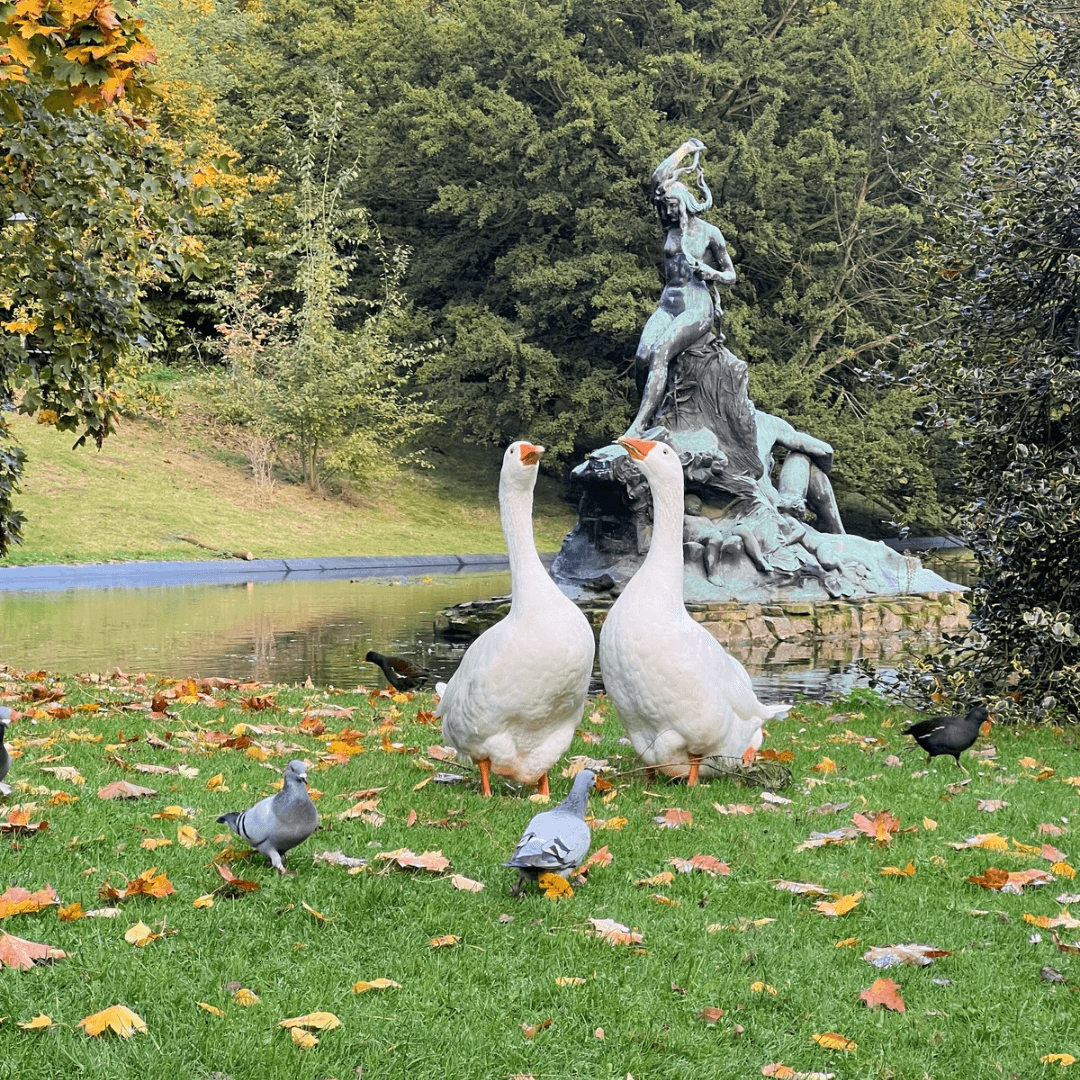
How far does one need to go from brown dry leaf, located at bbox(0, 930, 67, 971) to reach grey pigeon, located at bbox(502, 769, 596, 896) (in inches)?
52.0

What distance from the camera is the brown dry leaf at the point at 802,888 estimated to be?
4.11m

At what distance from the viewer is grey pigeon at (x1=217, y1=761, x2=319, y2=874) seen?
3977mm

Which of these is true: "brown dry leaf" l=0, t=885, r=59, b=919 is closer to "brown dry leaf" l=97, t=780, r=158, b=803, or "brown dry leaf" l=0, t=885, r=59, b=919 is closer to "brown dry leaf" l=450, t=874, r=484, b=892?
"brown dry leaf" l=450, t=874, r=484, b=892

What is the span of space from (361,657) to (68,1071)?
9.89 m

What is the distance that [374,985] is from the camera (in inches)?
126

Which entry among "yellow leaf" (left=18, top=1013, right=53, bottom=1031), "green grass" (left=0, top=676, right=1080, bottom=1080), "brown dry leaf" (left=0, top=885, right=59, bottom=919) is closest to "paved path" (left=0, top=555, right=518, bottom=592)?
"green grass" (left=0, top=676, right=1080, bottom=1080)

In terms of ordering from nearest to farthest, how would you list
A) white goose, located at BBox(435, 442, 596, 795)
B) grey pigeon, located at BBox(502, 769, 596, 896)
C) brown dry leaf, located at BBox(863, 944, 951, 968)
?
brown dry leaf, located at BBox(863, 944, 951, 968) → grey pigeon, located at BBox(502, 769, 596, 896) → white goose, located at BBox(435, 442, 596, 795)

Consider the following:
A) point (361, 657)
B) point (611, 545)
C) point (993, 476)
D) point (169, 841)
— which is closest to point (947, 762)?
point (993, 476)

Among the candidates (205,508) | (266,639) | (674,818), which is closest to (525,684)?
(674,818)

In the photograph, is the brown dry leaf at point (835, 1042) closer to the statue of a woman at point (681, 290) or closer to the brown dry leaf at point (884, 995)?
the brown dry leaf at point (884, 995)

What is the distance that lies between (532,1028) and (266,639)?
36.8 feet

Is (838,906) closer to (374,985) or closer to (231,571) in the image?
(374,985)

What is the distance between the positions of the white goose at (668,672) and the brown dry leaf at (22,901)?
2.48m

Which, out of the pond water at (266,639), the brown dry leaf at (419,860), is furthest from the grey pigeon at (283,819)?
the pond water at (266,639)
